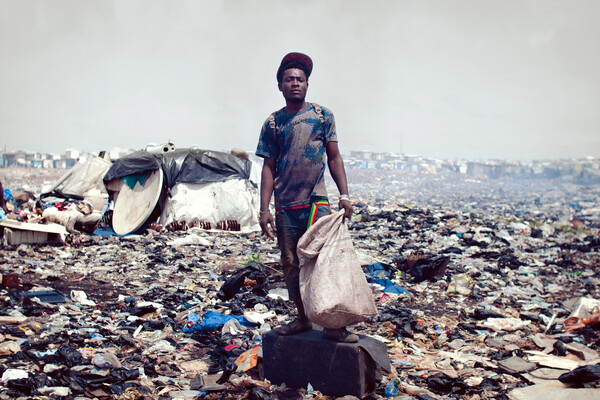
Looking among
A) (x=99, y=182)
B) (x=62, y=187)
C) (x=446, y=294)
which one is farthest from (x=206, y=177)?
(x=446, y=294)

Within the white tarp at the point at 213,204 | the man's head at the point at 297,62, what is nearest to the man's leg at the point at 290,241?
the man's head at the point at 297,62

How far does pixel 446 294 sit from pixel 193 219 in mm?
6139

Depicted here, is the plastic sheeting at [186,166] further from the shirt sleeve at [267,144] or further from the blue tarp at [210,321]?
the shirt sleeve at [267,144]

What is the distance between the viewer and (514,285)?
6.13 metres

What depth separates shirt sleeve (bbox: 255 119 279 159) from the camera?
2.84 metres

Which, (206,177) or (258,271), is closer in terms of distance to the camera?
(258,271)

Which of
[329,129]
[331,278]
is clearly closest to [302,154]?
[329,129]

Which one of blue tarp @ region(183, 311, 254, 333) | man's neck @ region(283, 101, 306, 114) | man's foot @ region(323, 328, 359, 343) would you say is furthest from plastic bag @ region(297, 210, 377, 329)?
blue tarp @ region(183, 311, 254, 333)

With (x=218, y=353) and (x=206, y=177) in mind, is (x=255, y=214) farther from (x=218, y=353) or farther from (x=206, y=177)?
(x=218, y=353)

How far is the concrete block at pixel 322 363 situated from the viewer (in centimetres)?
257

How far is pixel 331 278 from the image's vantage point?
2482 millimetres

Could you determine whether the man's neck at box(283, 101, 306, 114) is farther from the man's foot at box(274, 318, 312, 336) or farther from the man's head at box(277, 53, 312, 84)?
the man's foot at box(274, 318, 312, 336)

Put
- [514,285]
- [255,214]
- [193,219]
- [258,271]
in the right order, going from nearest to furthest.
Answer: [258,271], [514,285], [193,219], [255,214]

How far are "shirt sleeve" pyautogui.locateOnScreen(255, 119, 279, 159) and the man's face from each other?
0.74 ft
